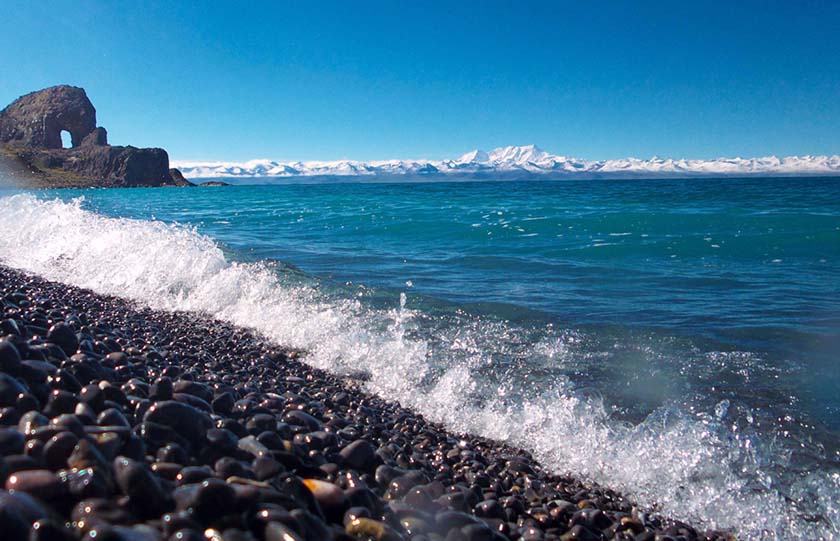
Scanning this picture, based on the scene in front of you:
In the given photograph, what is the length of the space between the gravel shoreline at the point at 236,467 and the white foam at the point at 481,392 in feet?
0.99

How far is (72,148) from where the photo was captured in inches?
5807

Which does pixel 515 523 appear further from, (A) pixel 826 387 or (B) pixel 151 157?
(B) pixel 151 157

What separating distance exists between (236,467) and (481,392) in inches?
132

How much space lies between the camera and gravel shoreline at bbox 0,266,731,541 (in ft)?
6.39

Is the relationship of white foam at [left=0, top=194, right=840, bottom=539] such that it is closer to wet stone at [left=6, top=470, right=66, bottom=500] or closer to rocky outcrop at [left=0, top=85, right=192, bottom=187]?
wet stone at [left=6, top=470, right=66, bottom=500]

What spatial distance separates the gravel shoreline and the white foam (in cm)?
30

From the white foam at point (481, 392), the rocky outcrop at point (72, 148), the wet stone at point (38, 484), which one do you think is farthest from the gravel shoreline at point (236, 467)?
the rocky outcrop at point (72, 148)

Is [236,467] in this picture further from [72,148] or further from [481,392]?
[72,148]

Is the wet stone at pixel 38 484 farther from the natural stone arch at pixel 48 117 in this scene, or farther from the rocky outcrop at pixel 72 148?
the natural stone arch at pixel 48 117

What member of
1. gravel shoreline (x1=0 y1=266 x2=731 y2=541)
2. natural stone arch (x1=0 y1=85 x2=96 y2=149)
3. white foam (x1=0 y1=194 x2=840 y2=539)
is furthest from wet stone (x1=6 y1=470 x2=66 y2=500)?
natural stone arch (x1=0 y1=85 x2=96 y2=149)

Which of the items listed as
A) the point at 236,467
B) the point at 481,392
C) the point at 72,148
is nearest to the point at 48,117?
the point at 72,148

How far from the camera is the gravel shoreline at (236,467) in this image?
1.95 m

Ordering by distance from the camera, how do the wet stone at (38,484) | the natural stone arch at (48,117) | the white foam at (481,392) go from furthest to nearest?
the natural stone arch at (48,117)
the white foam at (481,392)
the wet stone at (38,484)

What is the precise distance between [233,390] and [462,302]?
18.7 ft
